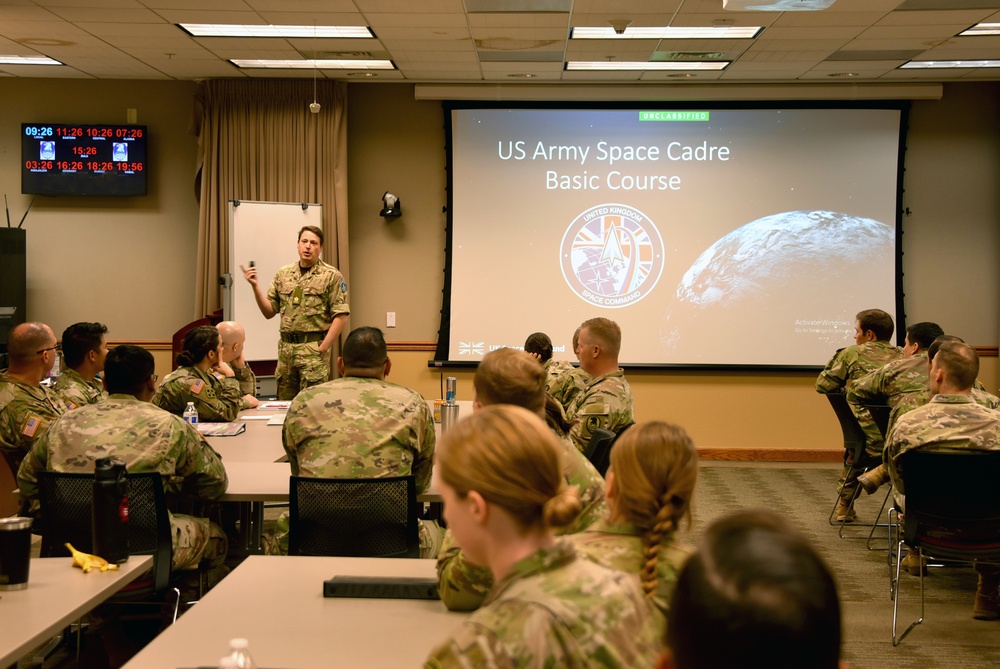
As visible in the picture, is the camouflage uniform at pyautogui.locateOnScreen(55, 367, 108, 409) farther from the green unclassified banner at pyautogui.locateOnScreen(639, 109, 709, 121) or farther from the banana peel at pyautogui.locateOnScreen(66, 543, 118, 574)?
the green unclassified banner at pyautogui.locateOnScreen(639, 109, 709, 121)

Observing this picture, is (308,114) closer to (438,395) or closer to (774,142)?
(438,395)

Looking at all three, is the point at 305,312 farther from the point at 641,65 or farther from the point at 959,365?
the point at 959,365

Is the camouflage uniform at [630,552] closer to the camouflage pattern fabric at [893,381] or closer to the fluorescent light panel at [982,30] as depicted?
the camouflage pattern fabric at [893,381]

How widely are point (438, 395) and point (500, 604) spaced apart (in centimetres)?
735

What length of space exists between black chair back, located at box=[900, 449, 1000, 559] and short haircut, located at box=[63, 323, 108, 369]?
3531 mm

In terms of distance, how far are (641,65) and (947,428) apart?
4624 mm

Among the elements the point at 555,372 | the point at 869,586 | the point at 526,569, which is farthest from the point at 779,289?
the point at 526,569

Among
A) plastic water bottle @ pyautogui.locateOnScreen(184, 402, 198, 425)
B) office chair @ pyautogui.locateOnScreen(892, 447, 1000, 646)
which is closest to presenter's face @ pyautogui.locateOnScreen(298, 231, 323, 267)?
plastic water bottle @ pyautogui.locateOnScreen(184, 402, 198, 425)

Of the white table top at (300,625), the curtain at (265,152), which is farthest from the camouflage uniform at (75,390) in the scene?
the curtain at (265,152)

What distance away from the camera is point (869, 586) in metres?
4.80

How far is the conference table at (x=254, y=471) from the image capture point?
3.20m

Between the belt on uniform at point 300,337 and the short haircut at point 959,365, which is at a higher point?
the short haircut at point 959,365

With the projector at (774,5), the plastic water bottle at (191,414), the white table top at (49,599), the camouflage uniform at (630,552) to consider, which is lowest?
the white table top at (49,599)

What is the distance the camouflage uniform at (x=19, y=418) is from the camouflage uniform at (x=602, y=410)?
2.27 m
